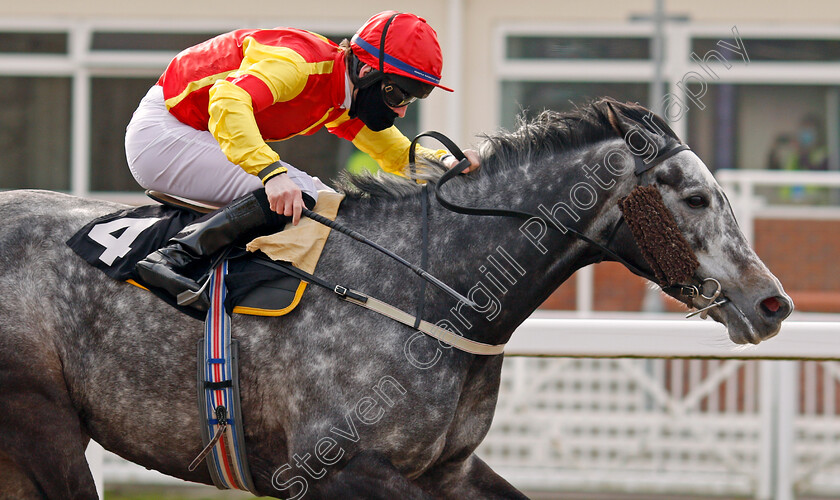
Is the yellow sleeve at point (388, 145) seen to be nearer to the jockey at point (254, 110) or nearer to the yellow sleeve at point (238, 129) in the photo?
the jockey at point (254, 110)

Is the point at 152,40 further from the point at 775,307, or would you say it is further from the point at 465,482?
the point at 775,307

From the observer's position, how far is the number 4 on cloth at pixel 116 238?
2.75 m

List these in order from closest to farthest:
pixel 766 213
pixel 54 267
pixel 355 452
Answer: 1. pixel 355 452
2. pixel 54 267
3. pixel 766 213

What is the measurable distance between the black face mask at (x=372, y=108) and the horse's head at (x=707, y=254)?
79 centimetres

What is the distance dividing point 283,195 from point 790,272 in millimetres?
5899

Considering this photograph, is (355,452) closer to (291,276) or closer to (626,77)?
(291,276)

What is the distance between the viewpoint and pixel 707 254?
103 inches

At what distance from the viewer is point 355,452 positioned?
8.42ft

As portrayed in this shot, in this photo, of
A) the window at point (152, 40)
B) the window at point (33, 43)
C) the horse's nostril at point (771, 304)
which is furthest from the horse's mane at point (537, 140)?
the window at point (33, 43)

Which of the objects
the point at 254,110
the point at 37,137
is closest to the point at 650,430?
the point at 254,110

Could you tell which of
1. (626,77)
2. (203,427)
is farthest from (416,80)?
(626,77)

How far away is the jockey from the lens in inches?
103

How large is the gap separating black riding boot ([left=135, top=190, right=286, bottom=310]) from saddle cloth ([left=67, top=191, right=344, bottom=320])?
5 centimetres

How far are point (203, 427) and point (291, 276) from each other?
48cm
